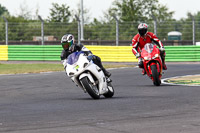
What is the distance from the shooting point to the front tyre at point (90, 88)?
10312mm

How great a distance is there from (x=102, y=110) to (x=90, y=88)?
66.4 inches

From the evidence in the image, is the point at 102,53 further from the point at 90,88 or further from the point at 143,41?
the point at 90,88

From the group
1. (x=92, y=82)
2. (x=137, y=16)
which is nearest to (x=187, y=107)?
(x=92, y=82)

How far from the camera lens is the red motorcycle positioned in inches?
530

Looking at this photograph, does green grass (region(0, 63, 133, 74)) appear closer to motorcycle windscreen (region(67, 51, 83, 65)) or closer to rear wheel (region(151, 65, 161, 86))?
rear wheel (region(151, 65, 161, 86))

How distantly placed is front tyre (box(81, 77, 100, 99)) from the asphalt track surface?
16cm

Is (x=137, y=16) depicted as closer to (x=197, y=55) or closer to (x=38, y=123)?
(x=197, y=55)

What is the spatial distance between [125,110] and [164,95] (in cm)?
266

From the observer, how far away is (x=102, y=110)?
8758 mm

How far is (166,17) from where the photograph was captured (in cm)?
6091

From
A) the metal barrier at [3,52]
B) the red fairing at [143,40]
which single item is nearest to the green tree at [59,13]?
the metal barrier at [3,52]

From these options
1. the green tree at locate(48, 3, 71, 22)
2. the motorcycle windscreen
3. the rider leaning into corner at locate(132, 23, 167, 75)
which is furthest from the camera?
the green tree at locate(48, 3, 71, 22)

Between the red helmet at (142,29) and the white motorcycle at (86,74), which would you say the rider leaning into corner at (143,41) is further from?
the white motorcycle at (86,74)

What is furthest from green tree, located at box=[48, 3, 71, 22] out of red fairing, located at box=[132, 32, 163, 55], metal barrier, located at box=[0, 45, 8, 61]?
red fairing, located at box=[132, 32, 163, 55]
